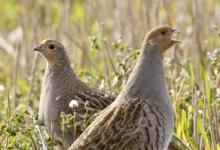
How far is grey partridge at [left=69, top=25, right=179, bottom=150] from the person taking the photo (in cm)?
470

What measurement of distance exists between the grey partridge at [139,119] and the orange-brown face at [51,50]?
1196 millimetres

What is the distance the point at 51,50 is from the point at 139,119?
1.50m

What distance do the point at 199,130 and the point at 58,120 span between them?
1.04 metres

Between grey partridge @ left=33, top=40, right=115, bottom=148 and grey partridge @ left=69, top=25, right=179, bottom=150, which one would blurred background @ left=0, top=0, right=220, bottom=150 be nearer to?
grey partridge @ left=33, top=40, right=115, bottom=148

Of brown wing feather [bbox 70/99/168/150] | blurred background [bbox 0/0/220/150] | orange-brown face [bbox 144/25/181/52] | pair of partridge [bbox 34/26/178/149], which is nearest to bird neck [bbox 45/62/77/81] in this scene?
blurred background [bbox 0/0/220/150]

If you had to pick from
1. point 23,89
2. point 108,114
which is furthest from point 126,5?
point 108,114

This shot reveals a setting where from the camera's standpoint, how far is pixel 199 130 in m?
5.02

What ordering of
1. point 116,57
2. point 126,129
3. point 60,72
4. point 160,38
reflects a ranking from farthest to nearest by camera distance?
1. point 116,57
2. point 60,72
3. point 160,38
4. point 126,129

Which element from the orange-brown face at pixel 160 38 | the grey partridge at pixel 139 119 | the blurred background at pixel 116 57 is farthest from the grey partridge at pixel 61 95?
the orange-brown face at pixel 160 38

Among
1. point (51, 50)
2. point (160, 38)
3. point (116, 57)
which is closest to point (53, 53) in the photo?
point (51, 50)

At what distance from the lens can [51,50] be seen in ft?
19.8

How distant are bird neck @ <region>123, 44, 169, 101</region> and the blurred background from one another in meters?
0.32

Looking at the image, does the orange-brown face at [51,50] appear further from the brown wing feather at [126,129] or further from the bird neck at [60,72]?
the brown wing feather at [126,129]

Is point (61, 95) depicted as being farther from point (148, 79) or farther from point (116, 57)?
point (116, 57)
